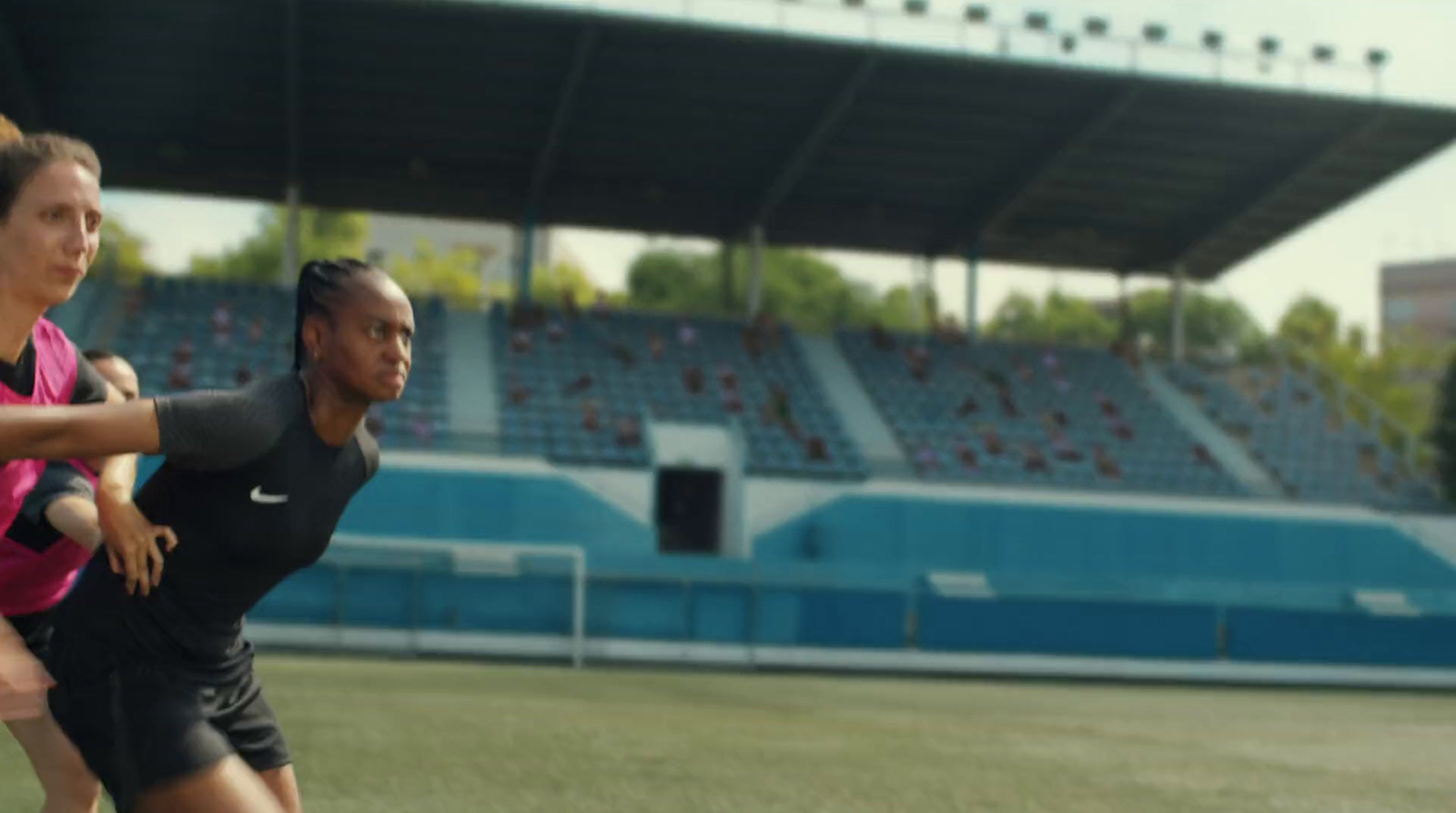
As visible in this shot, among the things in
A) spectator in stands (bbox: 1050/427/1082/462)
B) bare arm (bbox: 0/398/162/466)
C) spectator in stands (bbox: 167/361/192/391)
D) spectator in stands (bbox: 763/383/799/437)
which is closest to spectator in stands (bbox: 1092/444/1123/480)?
spectator in stands (bbox: 1050/427/1082/462)

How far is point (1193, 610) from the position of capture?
23.4 meters

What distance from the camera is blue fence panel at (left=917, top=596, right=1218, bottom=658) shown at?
22953mm

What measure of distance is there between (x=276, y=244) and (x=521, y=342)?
160 ft

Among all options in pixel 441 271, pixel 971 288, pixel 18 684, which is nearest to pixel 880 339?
pixel 971 288

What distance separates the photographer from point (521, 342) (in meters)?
30.5

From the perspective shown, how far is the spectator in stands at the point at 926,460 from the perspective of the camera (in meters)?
28.7

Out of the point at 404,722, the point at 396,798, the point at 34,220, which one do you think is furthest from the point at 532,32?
the point at 34,220

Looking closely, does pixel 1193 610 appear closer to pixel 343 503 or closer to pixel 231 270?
pixel 343 503

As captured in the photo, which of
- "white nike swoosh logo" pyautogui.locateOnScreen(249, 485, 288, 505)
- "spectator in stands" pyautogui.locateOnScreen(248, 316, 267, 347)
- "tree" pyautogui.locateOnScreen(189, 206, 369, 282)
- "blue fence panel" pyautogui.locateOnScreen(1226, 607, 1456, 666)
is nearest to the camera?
"white nike swoosh logo" pyautogui.locateOnScreen(249, 485, 288, 505)

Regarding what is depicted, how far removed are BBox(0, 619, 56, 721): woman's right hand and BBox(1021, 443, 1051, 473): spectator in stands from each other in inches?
1054

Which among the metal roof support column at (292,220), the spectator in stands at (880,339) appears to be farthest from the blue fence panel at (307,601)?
the spectator in stands at (880,339)

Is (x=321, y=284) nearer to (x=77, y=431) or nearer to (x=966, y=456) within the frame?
(x=77, y=431)

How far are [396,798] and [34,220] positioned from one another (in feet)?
15.7

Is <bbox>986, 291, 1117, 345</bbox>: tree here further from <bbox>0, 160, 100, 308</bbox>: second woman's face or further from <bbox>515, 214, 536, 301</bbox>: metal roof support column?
<bbox>0, 160, 100, 308</bbox>: second woman's face
